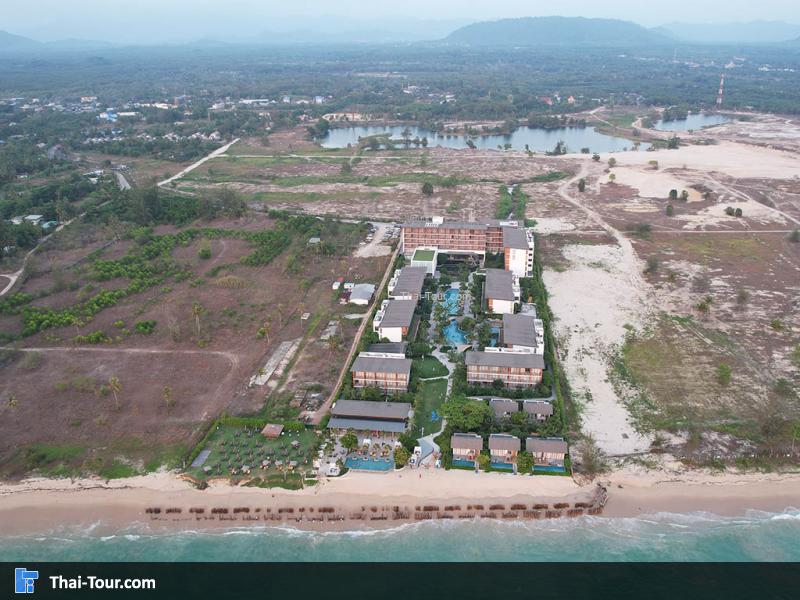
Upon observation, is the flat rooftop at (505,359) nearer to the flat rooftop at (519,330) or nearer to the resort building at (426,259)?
the flat rooftop at (519,330)

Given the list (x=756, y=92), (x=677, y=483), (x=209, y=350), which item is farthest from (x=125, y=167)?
(x=756, y=92)

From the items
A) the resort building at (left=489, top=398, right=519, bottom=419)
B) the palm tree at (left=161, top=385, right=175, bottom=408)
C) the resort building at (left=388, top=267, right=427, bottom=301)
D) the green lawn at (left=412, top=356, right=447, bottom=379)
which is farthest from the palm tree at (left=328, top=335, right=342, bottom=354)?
the resort building at (left=489, top=398, right=519, bottom=419)

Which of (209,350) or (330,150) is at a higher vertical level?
(330,150)
